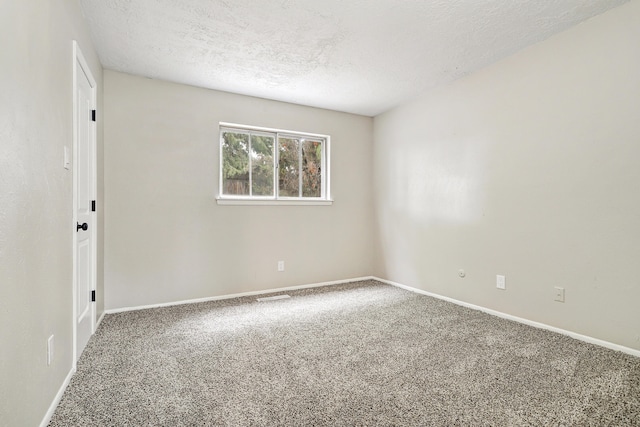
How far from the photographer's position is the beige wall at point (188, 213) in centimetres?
314

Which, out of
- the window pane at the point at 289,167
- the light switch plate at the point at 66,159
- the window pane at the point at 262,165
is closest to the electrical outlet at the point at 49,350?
the light switch plate at the point at 66,159

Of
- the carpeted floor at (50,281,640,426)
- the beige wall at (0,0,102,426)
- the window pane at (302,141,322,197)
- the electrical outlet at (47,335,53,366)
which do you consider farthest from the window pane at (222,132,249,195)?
the electrical outlet at (47,335,53,366)

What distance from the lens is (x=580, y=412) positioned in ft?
5.02

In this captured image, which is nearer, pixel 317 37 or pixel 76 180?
pixel 76 180

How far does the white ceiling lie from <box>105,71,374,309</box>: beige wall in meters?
0.33

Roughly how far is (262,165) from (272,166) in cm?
13

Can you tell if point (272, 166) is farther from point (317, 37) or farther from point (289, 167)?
point (317, 37)

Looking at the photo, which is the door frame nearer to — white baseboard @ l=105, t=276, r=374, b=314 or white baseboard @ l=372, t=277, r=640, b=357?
white baseboard @ l=105, t=276, r=374, b=314

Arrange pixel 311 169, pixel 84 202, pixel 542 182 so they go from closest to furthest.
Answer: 1. pixel 84 202
2. pixel 542 182
3. pixel 311 169

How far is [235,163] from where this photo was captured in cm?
380

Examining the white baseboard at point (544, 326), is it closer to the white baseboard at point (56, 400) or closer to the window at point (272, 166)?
the window at point (272, 166)

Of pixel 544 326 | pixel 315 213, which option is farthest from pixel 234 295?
Result: pixel 544 326

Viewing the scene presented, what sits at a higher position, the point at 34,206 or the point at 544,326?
the point at 34,206

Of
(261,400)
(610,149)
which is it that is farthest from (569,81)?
(261,400)
